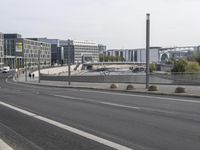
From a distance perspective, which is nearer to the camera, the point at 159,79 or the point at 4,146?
the point at 4,146

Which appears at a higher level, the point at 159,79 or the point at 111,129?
the point at 111,129

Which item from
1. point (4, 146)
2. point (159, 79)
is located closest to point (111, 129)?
point (4, 146)

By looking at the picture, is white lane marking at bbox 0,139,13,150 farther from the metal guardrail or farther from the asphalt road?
the metal guardrail

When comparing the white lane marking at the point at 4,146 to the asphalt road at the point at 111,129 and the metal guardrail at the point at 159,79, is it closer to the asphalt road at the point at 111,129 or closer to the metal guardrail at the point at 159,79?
the asphalt road at the point at 111,129

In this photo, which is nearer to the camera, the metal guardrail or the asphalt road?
the asphalt road

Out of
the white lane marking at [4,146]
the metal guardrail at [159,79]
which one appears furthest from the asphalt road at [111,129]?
the metal guardrail at [159,79]

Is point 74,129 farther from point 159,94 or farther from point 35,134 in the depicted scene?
point 159,94

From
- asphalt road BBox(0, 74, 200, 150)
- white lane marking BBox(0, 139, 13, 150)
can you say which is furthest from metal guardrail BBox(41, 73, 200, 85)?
white lane marking BBox(0, 139, 13, 150)

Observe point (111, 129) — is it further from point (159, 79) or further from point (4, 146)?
point (159, 79)

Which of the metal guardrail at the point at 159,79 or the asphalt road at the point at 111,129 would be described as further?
the metal guardrail at the point at 159,79

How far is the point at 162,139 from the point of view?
33.6 feet

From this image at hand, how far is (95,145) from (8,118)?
7329mm

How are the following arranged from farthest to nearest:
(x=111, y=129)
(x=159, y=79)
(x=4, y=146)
A: (x=159, y=79) < (x=111, y=129) < (x=4, y=146)

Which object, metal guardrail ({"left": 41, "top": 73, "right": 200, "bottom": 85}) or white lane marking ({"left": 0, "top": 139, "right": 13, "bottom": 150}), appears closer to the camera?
white lane marking ({"left": 0, "top": 139, "right": 13, "bottom": 150})
